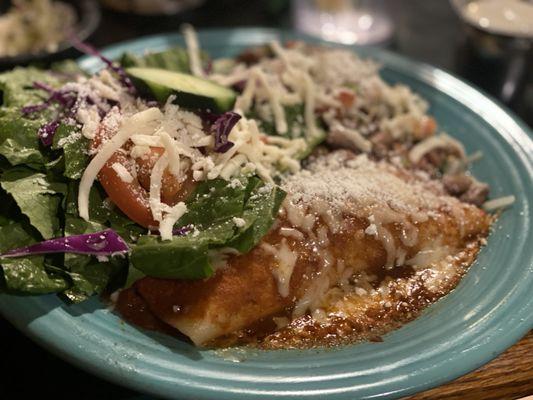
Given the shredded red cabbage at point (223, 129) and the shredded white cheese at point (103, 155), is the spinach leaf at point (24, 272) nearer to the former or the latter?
the shredded white cheese at point (103, 155)

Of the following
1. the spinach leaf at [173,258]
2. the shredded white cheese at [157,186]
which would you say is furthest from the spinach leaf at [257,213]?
the shredded white cheese at [157,186]

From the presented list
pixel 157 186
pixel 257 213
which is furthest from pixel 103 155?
pixel 257 213

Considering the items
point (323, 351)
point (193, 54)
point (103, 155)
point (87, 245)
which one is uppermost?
point (193, 54)

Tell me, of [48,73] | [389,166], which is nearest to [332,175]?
[389,166]

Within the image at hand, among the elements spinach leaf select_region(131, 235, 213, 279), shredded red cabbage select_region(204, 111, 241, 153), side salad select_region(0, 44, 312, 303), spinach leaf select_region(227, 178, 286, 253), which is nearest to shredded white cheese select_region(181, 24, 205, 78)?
side salad select_region(0, 44, 312, 303)

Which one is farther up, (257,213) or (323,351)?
(257,213)

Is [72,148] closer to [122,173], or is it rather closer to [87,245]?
[122,173]
